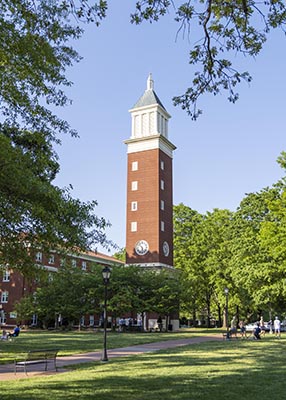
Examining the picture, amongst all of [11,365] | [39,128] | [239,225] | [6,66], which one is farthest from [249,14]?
[239,225]

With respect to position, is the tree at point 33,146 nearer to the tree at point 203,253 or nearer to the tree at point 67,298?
the tree at point 67,298

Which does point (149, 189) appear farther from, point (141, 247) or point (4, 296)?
point (4, 296)

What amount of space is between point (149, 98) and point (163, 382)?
5452cm

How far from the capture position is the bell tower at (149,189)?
56.8 metres

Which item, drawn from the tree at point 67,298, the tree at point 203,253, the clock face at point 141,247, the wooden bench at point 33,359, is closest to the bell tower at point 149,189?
the clock face at point 141,247

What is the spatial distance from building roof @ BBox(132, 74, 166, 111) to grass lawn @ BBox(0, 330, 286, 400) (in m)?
48.8

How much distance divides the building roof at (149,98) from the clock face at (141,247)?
18.7 meters

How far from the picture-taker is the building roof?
62.0m

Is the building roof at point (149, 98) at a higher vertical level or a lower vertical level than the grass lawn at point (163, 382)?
higher

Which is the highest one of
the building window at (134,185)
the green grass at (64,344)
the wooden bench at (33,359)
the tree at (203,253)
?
the building window at (134,185)

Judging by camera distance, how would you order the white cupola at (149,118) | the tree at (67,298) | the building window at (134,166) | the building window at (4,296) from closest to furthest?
the tree at (67,298) → the building window at (4,296) → the building window at (134,166) → the white cupola at (149,118)

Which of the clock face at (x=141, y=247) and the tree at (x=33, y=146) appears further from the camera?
the clock face at (x=141, y=247)

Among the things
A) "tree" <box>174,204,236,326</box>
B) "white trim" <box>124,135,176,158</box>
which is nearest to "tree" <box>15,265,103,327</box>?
"tree" <box>174,204,236,326</box>

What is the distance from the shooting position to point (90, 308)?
152ft
